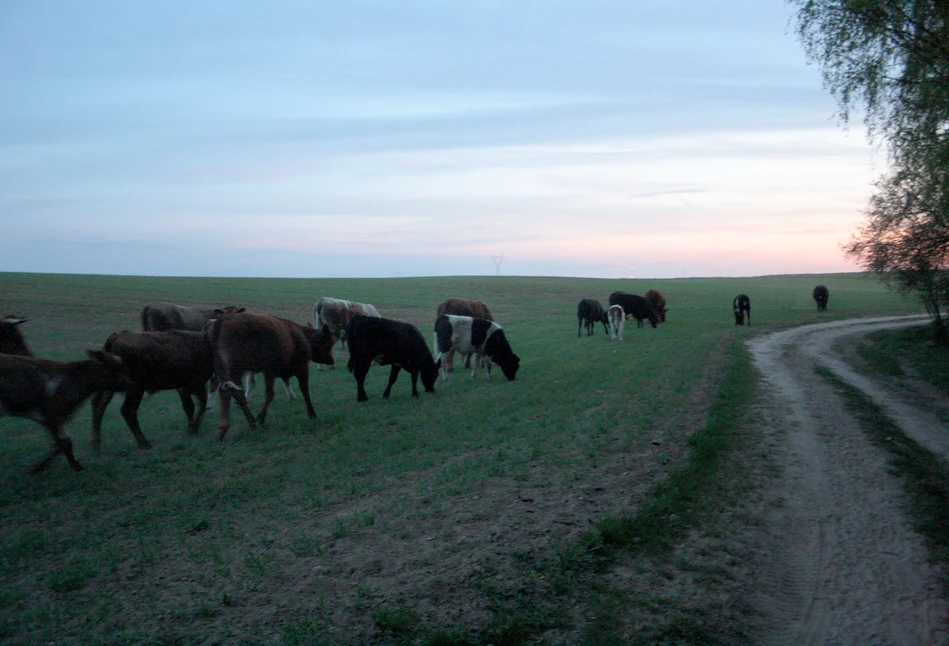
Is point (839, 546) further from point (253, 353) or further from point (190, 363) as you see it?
point (190, 363)

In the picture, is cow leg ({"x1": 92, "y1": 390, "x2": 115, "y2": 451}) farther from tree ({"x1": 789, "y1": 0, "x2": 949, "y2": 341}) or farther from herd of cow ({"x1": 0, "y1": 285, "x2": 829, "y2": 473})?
tree ({"x1": 789, "y1": 0, "x2": 949, "y2": 341})

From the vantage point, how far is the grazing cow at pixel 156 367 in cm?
1036

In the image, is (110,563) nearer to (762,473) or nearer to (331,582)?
(331,582)

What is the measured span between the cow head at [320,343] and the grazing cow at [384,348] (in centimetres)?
51

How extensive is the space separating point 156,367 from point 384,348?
4964 millimetres

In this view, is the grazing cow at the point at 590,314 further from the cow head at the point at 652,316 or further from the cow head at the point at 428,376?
the cow head at the point at 428,376

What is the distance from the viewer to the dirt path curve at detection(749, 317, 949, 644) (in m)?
4.67

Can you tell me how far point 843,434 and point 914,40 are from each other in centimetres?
811

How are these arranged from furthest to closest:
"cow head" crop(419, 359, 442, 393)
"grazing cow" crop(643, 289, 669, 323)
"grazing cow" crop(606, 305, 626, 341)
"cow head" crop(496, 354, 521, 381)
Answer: "grazing cow" crop(643, 289, 669, 323)
"grazing cow" crop(606, 305, 626, 341)
"cow head" crop(496, 354, 521, 381)
"cow head" crop(419, 359, 442, 393)

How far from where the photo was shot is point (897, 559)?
572cm

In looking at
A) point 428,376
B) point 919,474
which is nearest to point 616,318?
point 428,376

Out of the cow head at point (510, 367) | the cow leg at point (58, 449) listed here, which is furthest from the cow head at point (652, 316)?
the cow leg at point (58, 449)

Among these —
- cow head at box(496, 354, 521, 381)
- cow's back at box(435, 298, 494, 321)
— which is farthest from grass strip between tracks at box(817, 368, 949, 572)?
cow's back at box(435, 298, 494, 321)

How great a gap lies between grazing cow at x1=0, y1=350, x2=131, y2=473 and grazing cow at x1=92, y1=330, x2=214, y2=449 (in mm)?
719
